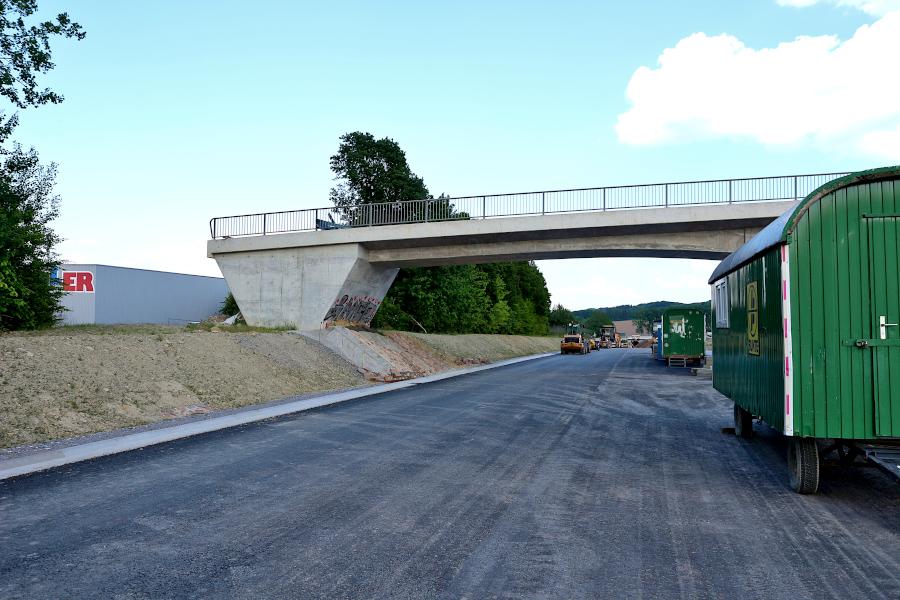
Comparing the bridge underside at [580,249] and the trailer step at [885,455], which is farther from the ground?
the bridge underside at [580,249]

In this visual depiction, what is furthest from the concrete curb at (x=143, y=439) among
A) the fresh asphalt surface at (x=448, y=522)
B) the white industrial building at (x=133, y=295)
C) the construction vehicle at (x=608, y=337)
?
the construction vehicle at (x=608, y=337)

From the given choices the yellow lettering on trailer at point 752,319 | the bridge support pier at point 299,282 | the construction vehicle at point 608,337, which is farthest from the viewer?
the construction vehicle at point 608,337

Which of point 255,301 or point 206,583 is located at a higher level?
point 255,301

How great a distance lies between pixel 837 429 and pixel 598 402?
418 inches

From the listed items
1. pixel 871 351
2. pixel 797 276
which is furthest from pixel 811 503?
pixel 797 276

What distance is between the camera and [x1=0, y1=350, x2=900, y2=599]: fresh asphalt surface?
460 cm

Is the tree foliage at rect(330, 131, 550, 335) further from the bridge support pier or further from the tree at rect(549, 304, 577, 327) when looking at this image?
the tree at rect(549, 304, 577, 327)

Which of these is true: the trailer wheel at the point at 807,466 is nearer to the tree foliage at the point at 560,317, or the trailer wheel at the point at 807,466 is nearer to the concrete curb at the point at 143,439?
the concrete curb at the point at 143,439

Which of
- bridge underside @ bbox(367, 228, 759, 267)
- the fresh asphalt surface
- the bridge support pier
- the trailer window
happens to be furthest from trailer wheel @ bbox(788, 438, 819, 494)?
the bridge support pier

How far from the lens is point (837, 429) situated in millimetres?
6695

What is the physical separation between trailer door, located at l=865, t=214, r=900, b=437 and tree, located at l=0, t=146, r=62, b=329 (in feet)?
66.9

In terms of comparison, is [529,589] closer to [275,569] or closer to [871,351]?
[275,569]

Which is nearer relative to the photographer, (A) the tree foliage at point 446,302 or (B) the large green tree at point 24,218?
(B) the large green tree at point 24,218

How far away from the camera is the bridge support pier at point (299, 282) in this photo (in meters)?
29.3
